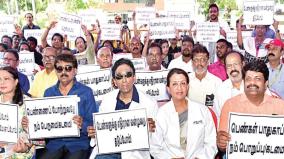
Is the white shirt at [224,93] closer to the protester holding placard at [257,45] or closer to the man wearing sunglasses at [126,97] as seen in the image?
the man wearing sunglasses at [126,97]

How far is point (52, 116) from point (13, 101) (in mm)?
572

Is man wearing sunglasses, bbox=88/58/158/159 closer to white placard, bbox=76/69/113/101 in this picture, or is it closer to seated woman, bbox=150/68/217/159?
seated woman, bbox=150/68/217/159

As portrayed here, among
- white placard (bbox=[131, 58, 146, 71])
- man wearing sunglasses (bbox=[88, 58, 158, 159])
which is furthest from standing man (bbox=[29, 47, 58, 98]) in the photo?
man wearing sunglasses (bbox=[88, 58, 158, 159])

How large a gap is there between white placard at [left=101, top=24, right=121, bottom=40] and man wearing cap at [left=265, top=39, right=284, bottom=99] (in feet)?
15.3

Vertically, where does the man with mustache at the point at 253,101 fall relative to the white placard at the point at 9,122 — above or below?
above

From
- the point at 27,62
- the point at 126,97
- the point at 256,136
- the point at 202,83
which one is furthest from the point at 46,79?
the point at 256,136

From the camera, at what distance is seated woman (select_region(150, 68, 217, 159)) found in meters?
5.39

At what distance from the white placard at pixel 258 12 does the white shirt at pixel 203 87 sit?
10.1ft

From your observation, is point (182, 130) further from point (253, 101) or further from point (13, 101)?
point (13, 101)

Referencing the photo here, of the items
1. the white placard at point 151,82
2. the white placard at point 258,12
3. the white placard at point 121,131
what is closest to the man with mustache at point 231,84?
the white placard at point 151,82

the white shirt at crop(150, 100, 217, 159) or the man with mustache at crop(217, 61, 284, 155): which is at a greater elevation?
the man with mustache at crop(217, 61, 284, 155)

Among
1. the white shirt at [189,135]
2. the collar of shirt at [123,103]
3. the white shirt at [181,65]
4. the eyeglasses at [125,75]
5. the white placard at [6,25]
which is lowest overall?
the white shirt at [189,135]

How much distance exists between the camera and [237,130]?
185 inches

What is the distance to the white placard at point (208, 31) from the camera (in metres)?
10.3
